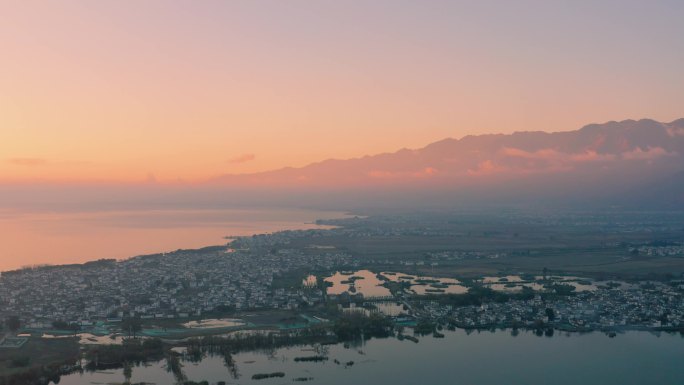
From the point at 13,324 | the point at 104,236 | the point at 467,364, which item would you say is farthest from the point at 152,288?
the point at 104,236

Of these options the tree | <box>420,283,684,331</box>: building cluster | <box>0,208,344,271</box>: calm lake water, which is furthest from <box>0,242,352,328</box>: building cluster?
<box>420,283,684,331</box>: building cluster

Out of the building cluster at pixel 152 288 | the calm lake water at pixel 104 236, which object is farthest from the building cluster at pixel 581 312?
the calm lake water at pixel 104 236

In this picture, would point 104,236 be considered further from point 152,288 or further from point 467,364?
point 467,364

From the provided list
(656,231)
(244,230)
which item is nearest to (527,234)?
(656,231)

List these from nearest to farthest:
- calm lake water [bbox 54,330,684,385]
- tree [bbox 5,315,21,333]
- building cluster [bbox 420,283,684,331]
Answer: calm lake water [bbox 54,330,684,385], tree [bbox 5,315,21,333], building cluster [bbox 420,283,684,331]

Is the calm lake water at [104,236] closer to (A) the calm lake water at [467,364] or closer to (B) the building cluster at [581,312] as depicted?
(A) the calm lake water at [467,364]

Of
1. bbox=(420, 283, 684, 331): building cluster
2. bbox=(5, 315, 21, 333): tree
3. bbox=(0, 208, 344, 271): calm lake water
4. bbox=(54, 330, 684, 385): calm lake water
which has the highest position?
bbox=(0, 208, 344, 271): calm lake water

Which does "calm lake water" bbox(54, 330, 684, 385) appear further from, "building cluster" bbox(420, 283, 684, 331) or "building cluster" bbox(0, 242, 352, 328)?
"building cluster" bbox(0, 242, 352, 328)
